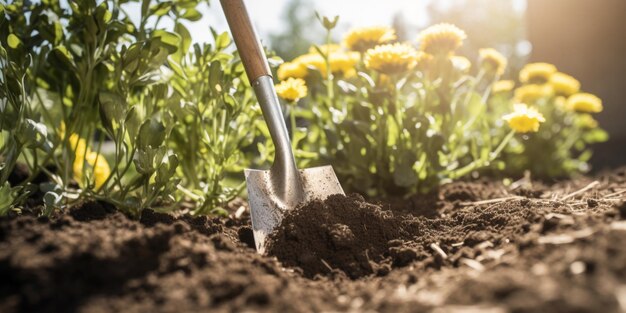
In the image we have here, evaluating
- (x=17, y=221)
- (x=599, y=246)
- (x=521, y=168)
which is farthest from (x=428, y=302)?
(x=521, y=168)

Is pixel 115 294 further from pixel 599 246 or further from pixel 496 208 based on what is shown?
pixel 496 208

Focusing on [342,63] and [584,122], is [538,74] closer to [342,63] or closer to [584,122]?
[584,122]

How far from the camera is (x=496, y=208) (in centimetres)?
211

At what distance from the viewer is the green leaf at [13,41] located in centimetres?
198

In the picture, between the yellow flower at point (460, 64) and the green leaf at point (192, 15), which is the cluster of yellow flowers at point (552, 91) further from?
the green leaf at point (192, 15)

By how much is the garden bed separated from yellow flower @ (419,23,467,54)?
1095 mm

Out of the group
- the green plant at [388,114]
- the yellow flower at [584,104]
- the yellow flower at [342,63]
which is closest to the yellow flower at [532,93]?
the yellow flower at [584,104]

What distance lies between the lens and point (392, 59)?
2.42 metres

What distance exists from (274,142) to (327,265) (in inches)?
26.7

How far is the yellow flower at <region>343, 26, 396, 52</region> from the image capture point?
8.70 feet

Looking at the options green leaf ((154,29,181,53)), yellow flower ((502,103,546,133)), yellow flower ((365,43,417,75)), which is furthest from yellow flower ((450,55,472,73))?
green leaf ((154,29,181,53))

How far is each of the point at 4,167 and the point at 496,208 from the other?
1.89 meters

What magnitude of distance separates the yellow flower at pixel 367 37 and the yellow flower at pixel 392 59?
0.72 ft

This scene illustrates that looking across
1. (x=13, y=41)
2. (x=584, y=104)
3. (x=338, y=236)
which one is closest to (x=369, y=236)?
(x=338, y=236)
